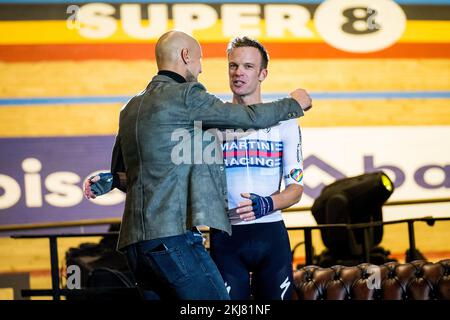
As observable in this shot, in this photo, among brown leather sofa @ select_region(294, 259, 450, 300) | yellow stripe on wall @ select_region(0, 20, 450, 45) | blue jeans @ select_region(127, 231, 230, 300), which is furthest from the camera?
yellow stripe on wall @ select_region(0, 20, 450, 45)

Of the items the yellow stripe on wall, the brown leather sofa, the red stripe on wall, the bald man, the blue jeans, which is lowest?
the brown leather sofa

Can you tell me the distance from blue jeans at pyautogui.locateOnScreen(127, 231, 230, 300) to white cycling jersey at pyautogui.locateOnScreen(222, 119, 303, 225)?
30 centimetres

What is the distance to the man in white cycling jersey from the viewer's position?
2.56m

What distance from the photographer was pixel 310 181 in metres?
7.09

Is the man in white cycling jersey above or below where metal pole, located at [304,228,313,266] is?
above

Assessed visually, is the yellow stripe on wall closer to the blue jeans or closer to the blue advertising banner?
the blue advertising banner

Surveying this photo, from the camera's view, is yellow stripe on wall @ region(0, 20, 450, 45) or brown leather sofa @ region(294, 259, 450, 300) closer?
brown leather sofa @ region(294, 259, 450, 300)

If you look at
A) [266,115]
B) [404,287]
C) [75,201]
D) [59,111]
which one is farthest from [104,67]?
[266,115]

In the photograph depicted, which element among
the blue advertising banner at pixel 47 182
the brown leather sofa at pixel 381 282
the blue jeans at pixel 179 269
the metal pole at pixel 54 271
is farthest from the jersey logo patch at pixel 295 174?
the blue advertising banner at pixel 47 182

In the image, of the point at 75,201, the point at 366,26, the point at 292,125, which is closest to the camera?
the point at 292,125

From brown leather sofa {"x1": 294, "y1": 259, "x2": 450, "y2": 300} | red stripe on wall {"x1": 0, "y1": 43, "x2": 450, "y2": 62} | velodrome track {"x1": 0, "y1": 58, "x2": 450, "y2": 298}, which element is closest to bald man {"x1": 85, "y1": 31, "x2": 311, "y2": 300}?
brown leather sofa {"x1": 294, "y1": 259, "x2": 450, "y2": 300}

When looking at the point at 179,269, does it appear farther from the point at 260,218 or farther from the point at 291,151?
the point at 291,151
